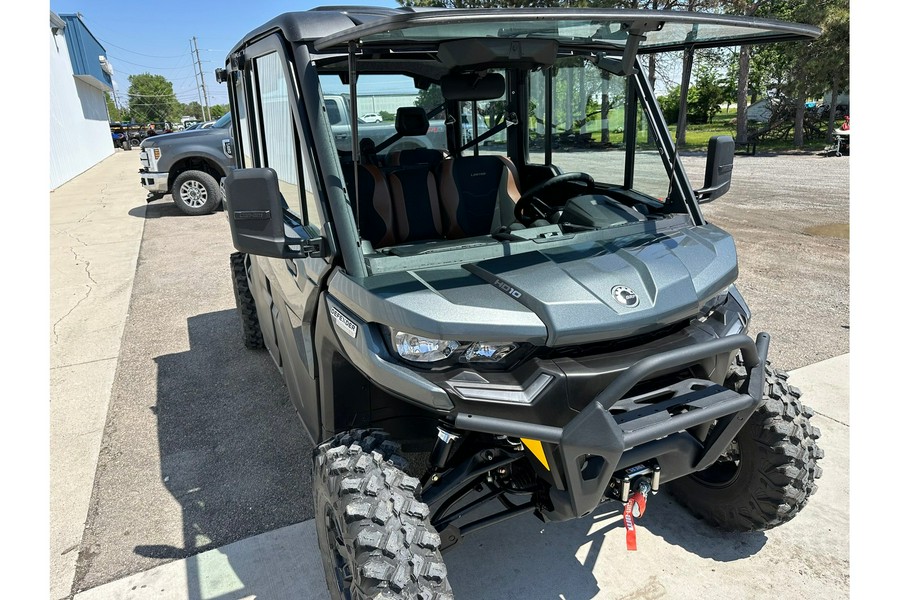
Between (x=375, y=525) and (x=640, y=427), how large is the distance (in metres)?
0.92

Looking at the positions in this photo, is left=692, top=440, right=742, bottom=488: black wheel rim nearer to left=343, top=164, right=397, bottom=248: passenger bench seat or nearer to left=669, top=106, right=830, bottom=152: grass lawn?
left=343, top=164, right=397, bottom=248: passenger bench seat

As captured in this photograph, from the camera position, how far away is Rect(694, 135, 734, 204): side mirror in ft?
9.71

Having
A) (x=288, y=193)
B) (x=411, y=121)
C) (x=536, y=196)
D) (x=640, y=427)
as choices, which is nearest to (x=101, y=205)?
(x=411, y=121)

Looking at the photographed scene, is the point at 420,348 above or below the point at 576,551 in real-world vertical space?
above

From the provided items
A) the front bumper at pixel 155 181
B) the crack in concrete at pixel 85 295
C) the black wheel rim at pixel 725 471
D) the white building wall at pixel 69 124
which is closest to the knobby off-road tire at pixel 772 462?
the black wheel rim at pixel 725 471

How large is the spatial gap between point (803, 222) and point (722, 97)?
3009 cm

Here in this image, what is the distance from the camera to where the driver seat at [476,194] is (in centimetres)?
326

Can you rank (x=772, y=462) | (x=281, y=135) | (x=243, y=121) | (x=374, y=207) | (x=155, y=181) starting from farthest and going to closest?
(x=155, y=181), (x=243, y=121), (x=374, y=207), (x=281, y=135), (x=772, y=462)

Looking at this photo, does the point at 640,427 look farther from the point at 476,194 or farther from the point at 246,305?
the point at 246,305

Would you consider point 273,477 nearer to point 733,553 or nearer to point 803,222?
point 733,553

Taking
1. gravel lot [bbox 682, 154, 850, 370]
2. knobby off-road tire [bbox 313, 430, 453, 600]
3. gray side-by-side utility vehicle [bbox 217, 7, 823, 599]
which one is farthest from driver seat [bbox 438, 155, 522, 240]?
gravel lot [bbox 682, 154, 850, 370]

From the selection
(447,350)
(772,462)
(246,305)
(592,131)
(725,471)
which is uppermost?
(592,131)

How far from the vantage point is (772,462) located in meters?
2.54

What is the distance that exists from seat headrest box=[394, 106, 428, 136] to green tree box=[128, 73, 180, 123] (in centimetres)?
12008
